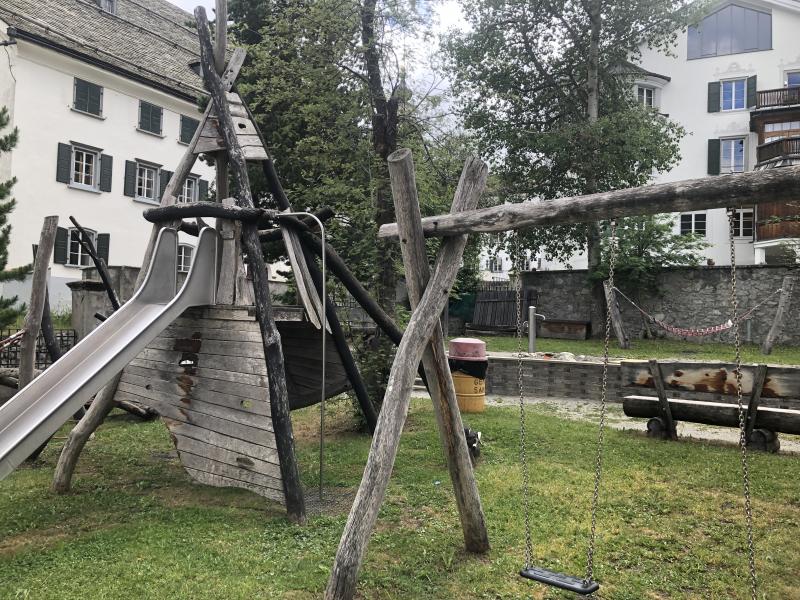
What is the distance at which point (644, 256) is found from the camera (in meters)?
20.1

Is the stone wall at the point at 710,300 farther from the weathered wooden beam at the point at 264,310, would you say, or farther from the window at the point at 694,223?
the weathered wooden beam at the point at 264,310

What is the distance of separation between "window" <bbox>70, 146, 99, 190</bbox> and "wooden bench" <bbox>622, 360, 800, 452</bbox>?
1898cm

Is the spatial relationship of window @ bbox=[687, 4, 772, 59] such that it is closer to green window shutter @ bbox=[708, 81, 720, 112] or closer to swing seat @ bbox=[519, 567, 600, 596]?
green window shutter @ bbox=[708, 81, 720, 112]

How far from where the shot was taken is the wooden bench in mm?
6938

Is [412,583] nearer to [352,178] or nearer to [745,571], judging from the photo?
[745,571]

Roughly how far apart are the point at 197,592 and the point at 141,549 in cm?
89

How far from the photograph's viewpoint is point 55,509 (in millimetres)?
5270

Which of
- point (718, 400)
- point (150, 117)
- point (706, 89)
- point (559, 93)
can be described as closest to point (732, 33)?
point (706, 89)

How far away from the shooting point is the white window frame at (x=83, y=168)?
66.2 ft

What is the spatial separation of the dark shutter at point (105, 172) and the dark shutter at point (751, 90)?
2594 centimetres

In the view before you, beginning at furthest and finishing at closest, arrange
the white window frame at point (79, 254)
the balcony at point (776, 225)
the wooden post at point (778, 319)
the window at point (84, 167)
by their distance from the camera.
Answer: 1. the balcony at point (776, 225)
2. the window at point (84, 167)
3. the white window frame at point (79, 254)
4. the wooden post at point (778, 319)

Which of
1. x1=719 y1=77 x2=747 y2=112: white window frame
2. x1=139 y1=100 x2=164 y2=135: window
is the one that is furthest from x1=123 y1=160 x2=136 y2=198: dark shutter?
x1=719 y1=77 x2=747 y2=112: white window frame

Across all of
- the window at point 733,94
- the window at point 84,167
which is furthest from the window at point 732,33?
the window at point 84,167

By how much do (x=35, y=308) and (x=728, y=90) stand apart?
29214mm
